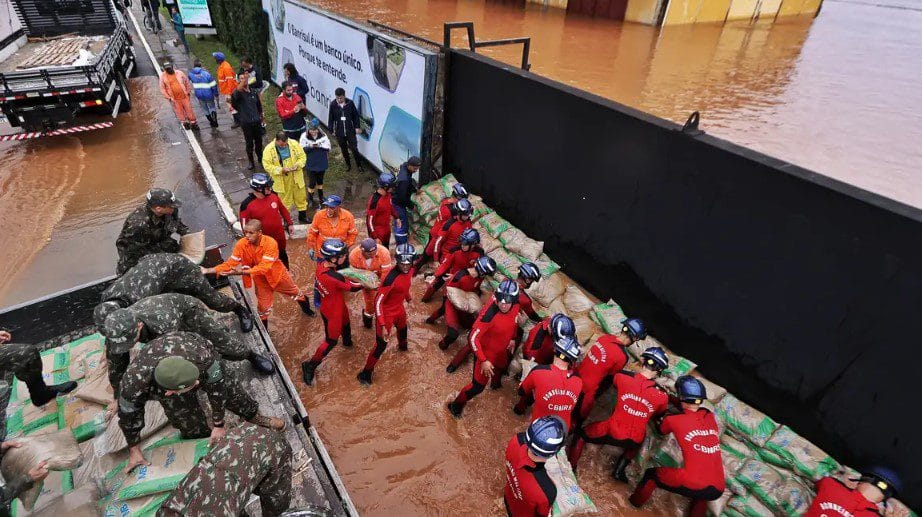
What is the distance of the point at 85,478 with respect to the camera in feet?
10.3

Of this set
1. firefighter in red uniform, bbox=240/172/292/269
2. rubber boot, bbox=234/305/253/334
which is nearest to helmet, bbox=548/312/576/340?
rubber boot, bbox=234/305/253/334

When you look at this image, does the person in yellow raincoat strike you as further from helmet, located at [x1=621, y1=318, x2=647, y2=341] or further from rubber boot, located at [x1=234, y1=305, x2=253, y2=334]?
helmet, located at [x1=621, y1=318, x2=647, y2=341]

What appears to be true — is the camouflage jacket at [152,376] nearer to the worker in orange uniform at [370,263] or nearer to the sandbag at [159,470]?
the sandbag at [159,470]

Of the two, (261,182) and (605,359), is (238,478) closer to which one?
(605,359)

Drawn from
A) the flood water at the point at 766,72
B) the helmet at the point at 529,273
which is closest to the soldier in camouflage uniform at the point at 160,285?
the helmet at the point at 529,273

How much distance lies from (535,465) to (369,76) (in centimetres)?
655

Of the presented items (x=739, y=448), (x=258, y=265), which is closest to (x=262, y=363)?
(x=258, y=265)

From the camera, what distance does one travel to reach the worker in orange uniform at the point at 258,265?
180 inches

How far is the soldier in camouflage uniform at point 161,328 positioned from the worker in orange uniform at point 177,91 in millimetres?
7254

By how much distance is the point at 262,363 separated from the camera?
4008mm

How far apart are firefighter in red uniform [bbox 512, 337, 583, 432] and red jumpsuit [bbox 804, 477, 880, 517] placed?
167 centimetres

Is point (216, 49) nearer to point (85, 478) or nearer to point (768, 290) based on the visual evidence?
point (85, 478)

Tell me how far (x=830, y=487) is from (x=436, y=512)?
109 inches

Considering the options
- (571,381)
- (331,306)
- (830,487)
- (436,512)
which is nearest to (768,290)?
(830,487)
